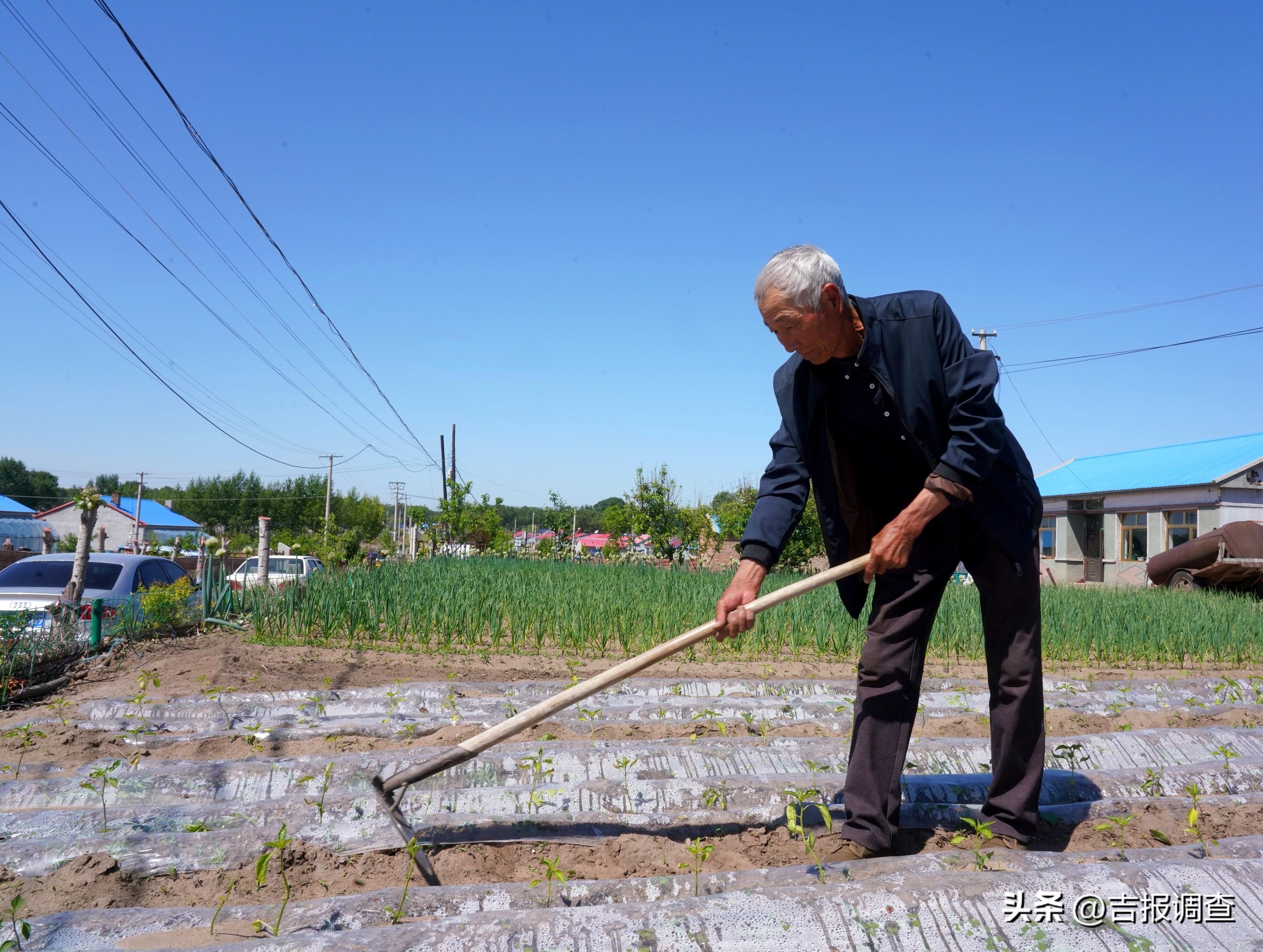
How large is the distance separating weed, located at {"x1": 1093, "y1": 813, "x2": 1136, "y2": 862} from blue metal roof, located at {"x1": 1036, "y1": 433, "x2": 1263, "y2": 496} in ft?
62.5

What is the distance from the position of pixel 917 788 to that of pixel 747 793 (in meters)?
0.55

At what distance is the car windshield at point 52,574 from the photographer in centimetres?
667

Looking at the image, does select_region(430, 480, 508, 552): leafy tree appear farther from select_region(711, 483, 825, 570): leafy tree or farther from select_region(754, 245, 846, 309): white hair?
select_region(754, 245, 846, 309): white hair

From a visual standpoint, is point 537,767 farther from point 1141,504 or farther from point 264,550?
point 1141,504

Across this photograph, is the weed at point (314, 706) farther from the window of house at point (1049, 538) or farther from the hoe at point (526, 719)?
the window of house at point (1049, 538)

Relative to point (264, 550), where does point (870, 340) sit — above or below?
above

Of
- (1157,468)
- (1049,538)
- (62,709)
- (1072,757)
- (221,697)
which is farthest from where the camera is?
(1049,538)

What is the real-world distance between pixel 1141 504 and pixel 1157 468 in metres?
2.55

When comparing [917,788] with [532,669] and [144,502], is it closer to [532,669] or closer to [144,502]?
[532,669]

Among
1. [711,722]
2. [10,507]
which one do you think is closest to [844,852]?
[711,722]

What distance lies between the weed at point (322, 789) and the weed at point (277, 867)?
12 cm

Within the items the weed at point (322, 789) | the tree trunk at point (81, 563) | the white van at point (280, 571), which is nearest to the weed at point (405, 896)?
the weed at point (322, 789)

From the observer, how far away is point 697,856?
186 cm

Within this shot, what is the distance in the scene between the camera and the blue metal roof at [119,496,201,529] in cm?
4794
